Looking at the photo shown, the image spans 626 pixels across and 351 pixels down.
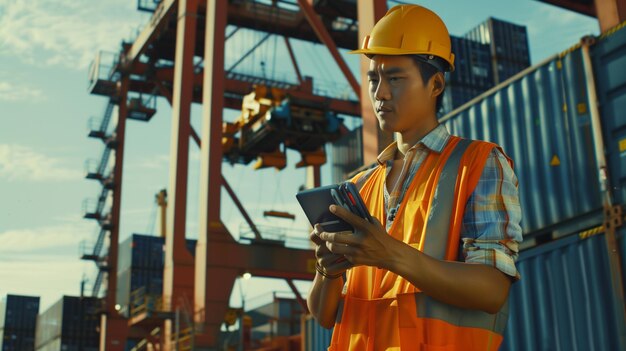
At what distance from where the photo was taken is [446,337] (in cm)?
185

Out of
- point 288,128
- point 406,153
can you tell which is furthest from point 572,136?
point 288,128

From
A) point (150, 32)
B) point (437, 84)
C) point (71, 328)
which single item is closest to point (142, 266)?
point (71, 328)

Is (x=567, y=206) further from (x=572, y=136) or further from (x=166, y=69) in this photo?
(x=166, y=69)

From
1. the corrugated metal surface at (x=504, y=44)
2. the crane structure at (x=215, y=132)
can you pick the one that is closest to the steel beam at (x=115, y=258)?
the crane structure at (x=215, y=132)

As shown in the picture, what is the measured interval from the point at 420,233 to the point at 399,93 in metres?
0.43

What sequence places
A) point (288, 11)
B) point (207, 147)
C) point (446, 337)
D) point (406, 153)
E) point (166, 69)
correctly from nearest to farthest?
point (446, 337) → point (406, 153) → point (207, 147) → point (288, 11) → point (166, 69)

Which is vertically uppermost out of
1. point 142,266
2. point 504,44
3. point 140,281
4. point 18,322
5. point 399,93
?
point 504,44

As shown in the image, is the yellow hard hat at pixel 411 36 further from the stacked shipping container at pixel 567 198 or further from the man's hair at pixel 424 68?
the stacked shipping container at pixel 567 198

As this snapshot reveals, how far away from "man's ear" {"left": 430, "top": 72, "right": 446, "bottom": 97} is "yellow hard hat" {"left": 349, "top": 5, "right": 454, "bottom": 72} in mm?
53

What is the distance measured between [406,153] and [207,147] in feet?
68.9

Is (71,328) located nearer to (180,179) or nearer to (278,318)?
(278,318)

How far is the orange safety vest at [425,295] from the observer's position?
Result: 187 centimetres

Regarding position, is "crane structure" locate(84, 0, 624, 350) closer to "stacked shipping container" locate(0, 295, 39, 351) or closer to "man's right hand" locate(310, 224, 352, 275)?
"man's right hand" locate(310, 224, 352, 275)

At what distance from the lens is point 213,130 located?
75.3 feet
